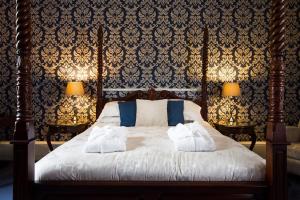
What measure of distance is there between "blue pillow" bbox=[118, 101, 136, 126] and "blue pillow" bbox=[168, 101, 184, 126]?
484 mm

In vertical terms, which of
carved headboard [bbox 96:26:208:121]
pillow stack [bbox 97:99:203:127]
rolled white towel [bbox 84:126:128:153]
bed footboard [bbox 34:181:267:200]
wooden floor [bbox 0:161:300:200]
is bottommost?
wooden floor [bbox 0:161:300:200]

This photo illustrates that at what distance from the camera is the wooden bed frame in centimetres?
219

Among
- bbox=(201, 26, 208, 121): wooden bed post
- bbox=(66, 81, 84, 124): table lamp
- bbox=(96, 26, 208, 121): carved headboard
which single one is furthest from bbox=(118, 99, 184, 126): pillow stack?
bbox=(66, 81, 84, 124): table lamp

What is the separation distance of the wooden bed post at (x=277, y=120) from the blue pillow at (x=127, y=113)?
2228 mm

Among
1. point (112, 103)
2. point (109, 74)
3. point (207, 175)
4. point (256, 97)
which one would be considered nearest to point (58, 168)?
point (207, 175)

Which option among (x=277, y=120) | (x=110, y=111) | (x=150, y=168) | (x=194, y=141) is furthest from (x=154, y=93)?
(x=277, y=120)

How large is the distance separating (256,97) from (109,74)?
91.7 inches

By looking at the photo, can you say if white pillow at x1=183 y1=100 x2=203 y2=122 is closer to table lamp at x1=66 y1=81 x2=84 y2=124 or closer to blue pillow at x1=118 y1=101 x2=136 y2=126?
blue pillow at x1=118 y1=101 x2=136 y2=126

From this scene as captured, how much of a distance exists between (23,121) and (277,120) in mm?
1795

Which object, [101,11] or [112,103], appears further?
[101,11]

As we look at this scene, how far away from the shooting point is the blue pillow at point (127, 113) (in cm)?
418

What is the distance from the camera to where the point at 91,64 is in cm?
493

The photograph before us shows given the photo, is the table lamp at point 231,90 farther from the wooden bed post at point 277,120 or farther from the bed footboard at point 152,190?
the bed footboard at point 152,190

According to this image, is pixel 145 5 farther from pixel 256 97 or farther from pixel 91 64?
pixel 256 97
